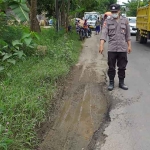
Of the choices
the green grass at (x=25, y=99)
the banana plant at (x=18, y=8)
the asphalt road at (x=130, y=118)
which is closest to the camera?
the green grass at (x=25, y=99)

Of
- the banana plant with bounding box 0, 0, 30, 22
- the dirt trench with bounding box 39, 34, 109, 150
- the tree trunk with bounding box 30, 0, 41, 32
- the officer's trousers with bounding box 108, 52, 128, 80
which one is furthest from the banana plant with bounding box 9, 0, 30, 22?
the tree trunk with bounding box 30, 0, 41, 32

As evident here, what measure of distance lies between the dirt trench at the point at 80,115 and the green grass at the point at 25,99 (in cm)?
26

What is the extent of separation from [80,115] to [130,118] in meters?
0.84

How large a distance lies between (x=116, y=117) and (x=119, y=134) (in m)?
0.67

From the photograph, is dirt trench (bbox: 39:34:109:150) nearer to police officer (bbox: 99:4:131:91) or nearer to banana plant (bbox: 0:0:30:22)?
police officer (bbox: 99:4:131:91)

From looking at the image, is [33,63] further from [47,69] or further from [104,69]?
[104,69]

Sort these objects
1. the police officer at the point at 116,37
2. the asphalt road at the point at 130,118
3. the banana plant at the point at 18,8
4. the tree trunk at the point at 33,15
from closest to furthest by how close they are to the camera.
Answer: the asphalt road at the point at 130,118 < the police officer at the point at 116,37 < the banana plant at the point at 18,8 < the tree trunk at the point at 33,15

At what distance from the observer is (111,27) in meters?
6.21

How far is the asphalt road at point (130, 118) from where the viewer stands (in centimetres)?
Answer: 387

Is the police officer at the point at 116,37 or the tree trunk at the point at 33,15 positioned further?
the tree trunk at the point at 33,15

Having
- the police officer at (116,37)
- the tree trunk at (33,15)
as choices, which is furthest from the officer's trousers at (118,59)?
the tree trunk at (33,15)

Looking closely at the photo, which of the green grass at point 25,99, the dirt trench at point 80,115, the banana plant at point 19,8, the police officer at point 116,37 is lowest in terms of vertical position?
the dirt trench at point 80,115

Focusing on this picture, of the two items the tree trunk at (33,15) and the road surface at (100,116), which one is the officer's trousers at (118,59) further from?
the tree trunk at (33,15)

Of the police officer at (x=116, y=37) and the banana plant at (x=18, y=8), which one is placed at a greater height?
the banana plant at (x=18, y=8)
